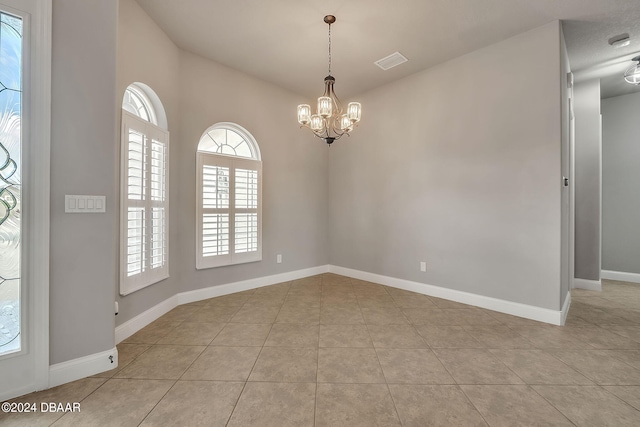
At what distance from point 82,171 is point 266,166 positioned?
2.51 metres

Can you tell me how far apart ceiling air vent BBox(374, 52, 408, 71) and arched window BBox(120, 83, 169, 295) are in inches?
112

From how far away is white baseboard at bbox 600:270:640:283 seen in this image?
4316 mm

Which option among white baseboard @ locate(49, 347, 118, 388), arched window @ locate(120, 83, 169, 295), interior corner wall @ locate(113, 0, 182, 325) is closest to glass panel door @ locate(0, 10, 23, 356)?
white baseboard @ locate(49, 347, 118, 388)

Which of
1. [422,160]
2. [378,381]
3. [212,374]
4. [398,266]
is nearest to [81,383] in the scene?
[212,374]

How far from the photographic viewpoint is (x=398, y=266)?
4.03m

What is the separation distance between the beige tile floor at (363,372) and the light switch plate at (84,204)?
1172mm

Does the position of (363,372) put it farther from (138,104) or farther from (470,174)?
(138,104)

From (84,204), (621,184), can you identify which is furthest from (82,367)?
(621,184)

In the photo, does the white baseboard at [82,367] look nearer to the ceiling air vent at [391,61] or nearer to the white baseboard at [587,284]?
the ceiling air vent at [391,61]

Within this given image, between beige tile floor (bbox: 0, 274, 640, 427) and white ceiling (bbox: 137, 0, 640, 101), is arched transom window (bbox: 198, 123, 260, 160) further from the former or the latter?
beige tile floor (bbox: 0, 274, 640, 427)

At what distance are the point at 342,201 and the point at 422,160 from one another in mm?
1600

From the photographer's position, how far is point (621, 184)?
4.45 meters

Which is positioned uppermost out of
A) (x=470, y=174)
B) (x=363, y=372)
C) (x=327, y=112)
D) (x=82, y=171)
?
(x=327, y=112)

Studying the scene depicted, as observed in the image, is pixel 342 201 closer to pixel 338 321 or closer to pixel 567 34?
Result: pixel 338 321
